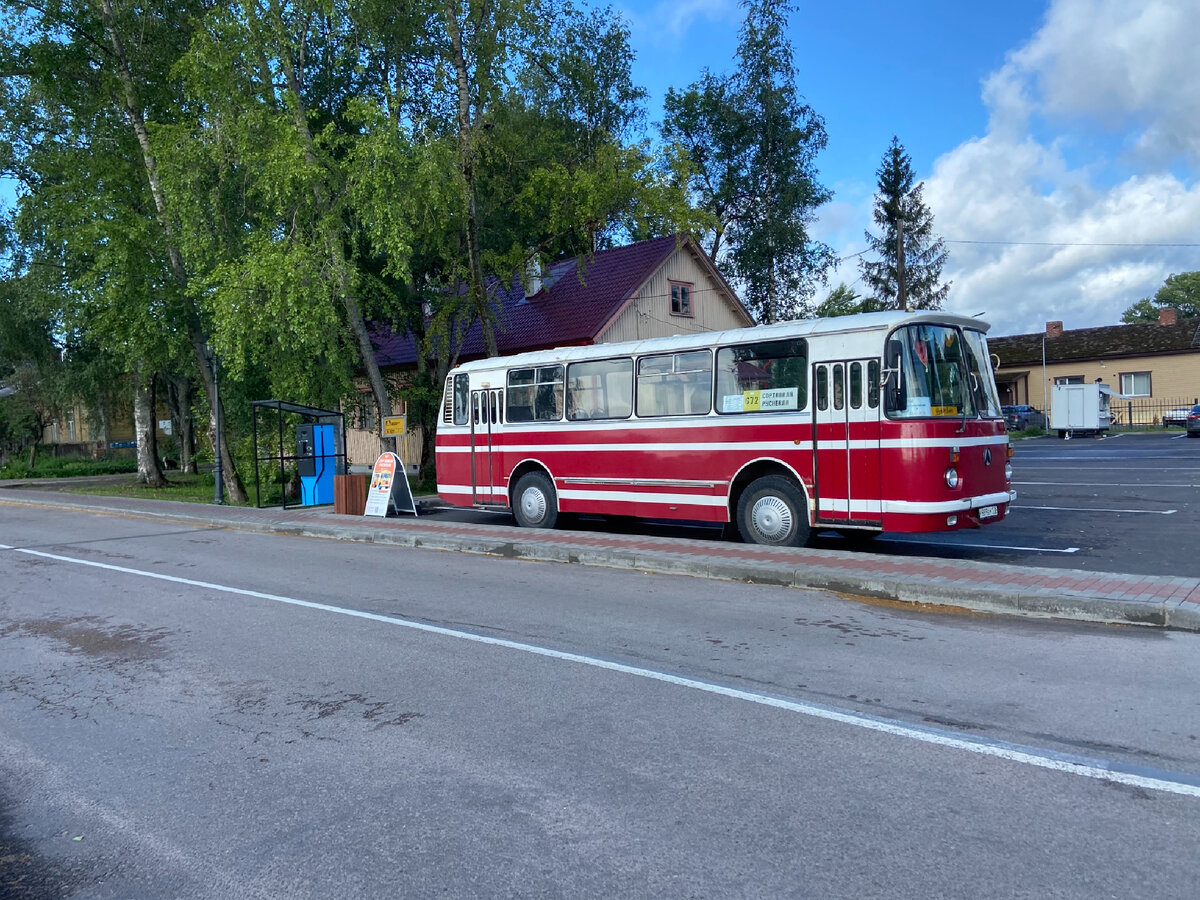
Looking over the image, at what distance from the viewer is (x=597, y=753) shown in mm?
4875

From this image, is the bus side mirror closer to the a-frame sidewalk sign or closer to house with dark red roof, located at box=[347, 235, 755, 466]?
the a-frame sidewalk sign

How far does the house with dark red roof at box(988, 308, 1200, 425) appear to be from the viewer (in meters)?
50.7

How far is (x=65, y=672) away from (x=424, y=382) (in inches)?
700

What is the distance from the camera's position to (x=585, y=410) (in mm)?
14477

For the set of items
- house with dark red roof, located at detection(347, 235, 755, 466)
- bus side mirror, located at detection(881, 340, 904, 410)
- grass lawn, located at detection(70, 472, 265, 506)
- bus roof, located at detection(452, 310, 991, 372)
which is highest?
house with dark red roof, located at detection(347, 235, 755, 466)

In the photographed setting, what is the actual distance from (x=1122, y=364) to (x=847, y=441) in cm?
5019

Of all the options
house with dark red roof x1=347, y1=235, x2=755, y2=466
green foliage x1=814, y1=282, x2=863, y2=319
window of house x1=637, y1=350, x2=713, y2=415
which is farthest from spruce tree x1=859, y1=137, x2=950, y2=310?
window of house x1=637, y1=350, x2=713, y2=415

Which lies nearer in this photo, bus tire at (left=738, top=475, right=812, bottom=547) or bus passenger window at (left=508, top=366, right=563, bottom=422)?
bus tire at (left=738, top=475, right=812, bottom=547)

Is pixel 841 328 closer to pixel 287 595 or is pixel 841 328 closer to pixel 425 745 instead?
pixel 287 595

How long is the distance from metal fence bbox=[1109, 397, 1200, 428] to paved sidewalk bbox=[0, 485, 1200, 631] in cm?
4622

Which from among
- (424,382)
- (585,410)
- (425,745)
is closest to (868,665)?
(425,745)

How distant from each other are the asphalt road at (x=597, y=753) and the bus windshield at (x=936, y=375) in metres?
3.08

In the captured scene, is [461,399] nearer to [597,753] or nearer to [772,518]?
[772,518]

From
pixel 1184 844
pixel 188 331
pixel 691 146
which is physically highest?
pixel 691 146
